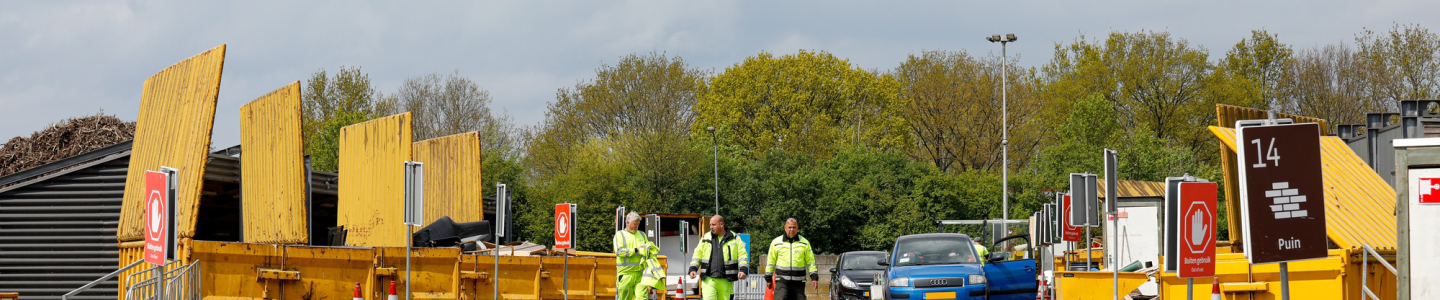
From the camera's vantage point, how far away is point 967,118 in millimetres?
51469

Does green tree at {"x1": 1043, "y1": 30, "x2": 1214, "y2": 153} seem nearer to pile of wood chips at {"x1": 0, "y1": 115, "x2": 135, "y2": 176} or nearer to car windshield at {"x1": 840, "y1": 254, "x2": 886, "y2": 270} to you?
car windshield at {"x1": 840, "y1": 254, "x2": 886, "y2": 270}

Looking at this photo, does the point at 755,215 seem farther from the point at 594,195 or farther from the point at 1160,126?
the point at 1160,126

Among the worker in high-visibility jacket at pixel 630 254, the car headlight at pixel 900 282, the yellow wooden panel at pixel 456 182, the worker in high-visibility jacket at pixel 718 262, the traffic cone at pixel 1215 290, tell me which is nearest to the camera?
the traffic cone at pixel 1215 290

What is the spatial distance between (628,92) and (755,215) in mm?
12480

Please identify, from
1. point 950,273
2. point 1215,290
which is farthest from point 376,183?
point 1215,290

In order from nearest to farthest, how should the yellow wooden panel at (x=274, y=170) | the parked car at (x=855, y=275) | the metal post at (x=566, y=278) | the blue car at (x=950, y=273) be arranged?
the metal post at (x=566, y=278) < the blue car at (x=950, y=273) < the yellow wooden panel at (x=274, y=170) < the parked car at (x=855, y=275)

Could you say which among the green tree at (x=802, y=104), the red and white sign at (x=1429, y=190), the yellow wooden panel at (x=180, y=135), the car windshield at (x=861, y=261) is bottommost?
the car windshield at (x=861, y=261)

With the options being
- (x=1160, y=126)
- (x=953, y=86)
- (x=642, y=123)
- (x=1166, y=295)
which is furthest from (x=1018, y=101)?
(x=1166, y=295)

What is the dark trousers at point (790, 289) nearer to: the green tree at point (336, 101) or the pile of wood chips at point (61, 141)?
the pile of wood chips at point (61, 141)

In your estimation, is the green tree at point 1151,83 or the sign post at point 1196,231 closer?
the sign post at point 1196,231

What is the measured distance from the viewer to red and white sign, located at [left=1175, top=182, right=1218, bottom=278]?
892 centimetres

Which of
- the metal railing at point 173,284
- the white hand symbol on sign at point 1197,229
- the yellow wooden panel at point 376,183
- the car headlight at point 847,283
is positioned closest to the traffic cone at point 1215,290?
the white hand symbol on sign at point 1197,229

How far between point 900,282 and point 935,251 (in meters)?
1.06

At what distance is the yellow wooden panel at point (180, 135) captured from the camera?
13.7 m
